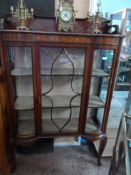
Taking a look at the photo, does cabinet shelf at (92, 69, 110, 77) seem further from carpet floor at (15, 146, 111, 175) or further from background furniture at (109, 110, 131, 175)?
carpet floor at (15, 146, 111, 175)

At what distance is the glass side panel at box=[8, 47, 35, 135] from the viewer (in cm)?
139

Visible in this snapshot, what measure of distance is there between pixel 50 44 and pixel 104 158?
5.08 feet

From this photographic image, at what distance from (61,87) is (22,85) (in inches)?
16.0

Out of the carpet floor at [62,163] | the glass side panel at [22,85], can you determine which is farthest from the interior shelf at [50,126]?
the carpet floor at [62,163]

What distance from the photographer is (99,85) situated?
1.67 metres

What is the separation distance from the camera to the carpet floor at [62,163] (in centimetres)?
176

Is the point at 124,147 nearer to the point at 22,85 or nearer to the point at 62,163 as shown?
the point at 62,163

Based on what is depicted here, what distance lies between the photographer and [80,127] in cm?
165

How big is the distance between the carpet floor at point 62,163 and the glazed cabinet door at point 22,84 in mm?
491

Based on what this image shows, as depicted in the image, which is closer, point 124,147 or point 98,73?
point 124,147

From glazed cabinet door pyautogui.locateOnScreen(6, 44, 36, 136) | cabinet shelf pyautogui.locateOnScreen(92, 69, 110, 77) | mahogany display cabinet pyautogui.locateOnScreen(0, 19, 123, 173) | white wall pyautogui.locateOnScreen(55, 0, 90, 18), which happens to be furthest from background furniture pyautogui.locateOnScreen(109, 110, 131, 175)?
white wall pyautogui.locateOnScreen(55, 0, 90, 18)

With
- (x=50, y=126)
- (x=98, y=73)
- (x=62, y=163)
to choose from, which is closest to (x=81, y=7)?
(x=98, y=73)

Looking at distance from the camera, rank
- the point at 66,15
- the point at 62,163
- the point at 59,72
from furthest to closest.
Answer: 1. the point at 62,163
2. the point at 59,72
3. the point at 66,15

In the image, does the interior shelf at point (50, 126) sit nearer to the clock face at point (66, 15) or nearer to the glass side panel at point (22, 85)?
the glass side panel at point (22, 85)
